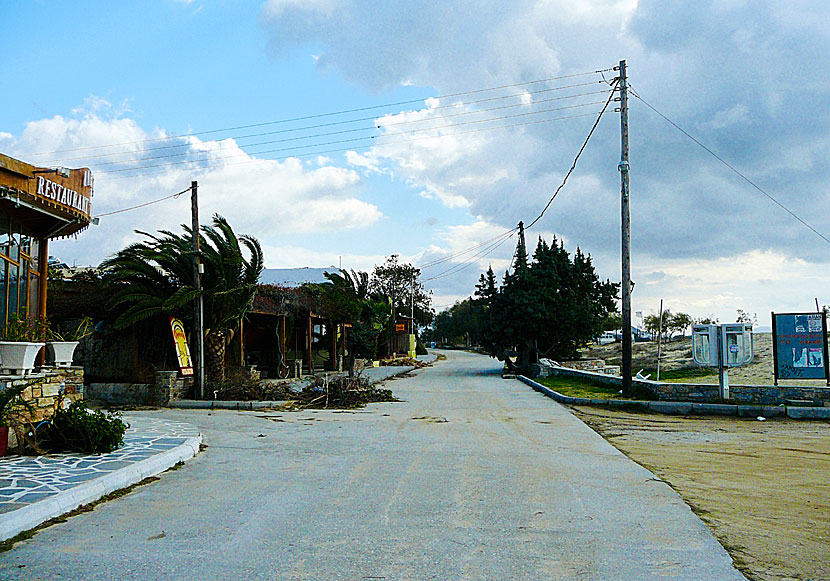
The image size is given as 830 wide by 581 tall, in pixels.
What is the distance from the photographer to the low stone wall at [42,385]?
966 cm

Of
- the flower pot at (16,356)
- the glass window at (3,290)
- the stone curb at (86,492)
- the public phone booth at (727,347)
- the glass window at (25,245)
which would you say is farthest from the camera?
the public phone booth at (727,347)

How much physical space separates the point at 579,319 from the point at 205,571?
105 ft

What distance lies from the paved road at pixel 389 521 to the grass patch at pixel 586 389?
875 cm

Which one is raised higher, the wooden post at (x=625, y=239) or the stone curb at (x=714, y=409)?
the wooden post at (x=625, y=239)

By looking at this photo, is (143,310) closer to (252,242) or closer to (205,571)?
(252,242)

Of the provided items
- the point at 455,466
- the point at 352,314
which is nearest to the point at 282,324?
the point at 352,314

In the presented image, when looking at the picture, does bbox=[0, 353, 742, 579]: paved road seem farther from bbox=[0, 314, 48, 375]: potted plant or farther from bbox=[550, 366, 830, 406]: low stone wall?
bbox=[550, 366, 830, 406]: low stone wall

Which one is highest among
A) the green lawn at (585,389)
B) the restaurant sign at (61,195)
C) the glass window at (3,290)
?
the restaurant sign at (61,195)

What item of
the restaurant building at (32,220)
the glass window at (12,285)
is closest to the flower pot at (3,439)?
the restaurant building at (32,220)

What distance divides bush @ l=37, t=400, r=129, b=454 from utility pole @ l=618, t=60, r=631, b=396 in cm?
1431

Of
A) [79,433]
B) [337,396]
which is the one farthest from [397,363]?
[79,433]

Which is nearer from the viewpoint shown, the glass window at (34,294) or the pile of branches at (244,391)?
the glass window at (34,294)

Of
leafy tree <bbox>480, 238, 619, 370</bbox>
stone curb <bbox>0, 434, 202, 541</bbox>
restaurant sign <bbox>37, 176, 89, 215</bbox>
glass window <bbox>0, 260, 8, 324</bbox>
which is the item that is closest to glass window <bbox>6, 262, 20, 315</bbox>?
glass window <bbox>0, 260, 8, 324</bbox>

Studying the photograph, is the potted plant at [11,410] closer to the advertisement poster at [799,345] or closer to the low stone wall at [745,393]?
the low stone wall at [745,393]
